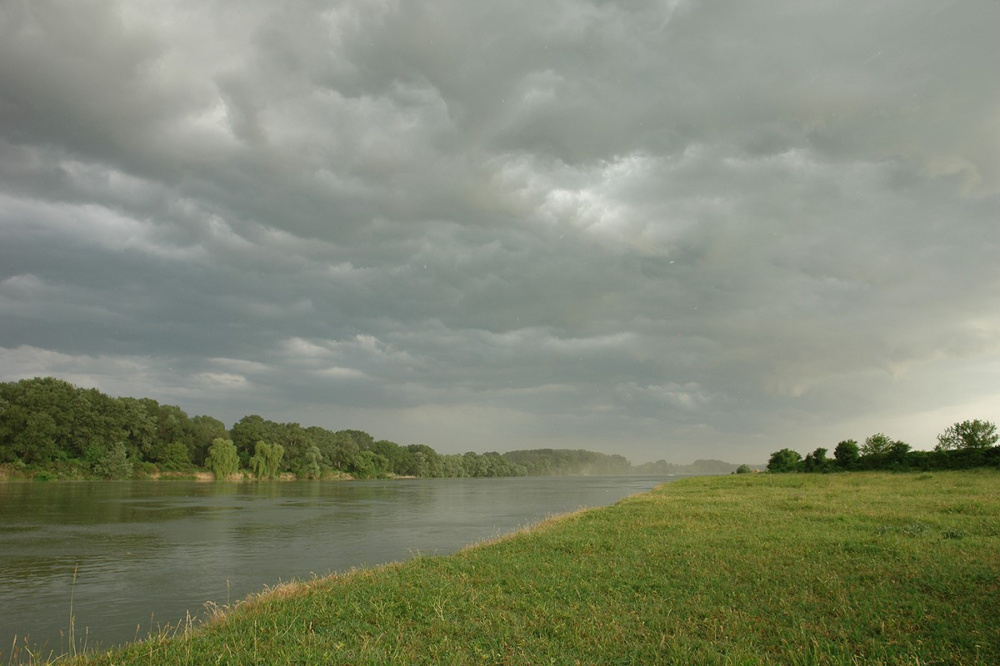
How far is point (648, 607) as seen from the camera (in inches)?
443

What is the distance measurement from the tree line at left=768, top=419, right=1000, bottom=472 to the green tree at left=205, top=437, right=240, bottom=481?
103538 mm

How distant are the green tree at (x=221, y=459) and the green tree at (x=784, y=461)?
10186 centimetres

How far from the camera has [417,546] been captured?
90.8ft

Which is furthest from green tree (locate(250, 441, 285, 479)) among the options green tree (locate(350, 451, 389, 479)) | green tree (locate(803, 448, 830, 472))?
green tree (locate(803, 448, 830, 472))

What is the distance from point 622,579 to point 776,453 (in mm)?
80244

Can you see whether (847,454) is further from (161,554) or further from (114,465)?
(114,465)

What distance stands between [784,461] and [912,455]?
2637cm

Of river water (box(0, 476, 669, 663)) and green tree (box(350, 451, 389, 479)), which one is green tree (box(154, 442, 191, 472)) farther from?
river water (box(0, 476, 669, 663))

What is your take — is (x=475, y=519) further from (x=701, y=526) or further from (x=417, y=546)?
(x=701, y=526)

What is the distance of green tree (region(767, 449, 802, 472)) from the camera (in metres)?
76.8

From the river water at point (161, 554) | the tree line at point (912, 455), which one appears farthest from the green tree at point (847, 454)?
the river water at point (161, 554)

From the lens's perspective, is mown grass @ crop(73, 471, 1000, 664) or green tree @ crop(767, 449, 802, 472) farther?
green tree @ crop(767, 449, 802, 472)

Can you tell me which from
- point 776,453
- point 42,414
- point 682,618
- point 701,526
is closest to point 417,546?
point 701,526

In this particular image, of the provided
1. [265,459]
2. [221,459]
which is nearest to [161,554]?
[221,459]
